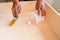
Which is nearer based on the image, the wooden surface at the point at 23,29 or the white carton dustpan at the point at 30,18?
the wooden surface at the point at 23,29

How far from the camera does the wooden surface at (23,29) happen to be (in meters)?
0.64

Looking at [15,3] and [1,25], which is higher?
[15,3]

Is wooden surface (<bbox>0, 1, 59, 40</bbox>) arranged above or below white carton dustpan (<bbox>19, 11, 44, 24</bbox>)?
below

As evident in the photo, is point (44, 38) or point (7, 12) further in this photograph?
point (7, 12)

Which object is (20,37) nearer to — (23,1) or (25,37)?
(25,37)

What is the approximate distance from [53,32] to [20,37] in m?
0.19

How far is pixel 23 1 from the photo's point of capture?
2.73 feet

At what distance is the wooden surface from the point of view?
0.64 meters

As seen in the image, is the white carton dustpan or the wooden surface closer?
the wooden surface

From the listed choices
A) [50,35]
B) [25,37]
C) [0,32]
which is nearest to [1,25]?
[0,32]

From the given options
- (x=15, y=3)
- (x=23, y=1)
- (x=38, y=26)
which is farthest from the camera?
(x=23, y=1)

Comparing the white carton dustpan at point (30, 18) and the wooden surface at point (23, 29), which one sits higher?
the white carton dustpan at point (30, 18)

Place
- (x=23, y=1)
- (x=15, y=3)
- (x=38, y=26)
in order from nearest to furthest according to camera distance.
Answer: (x=15, y=3), (x=38, y=26), (x=23, y=1)

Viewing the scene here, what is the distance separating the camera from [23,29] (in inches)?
27.6
